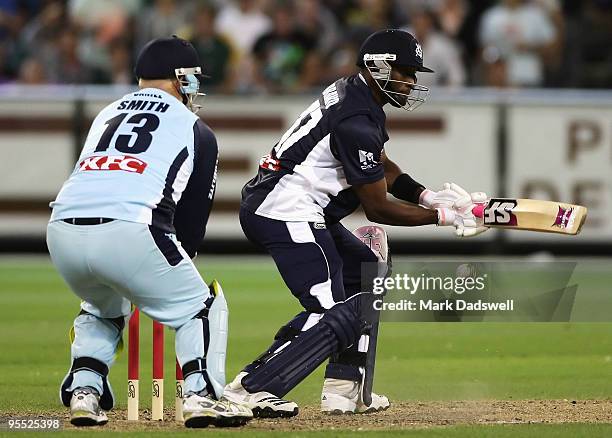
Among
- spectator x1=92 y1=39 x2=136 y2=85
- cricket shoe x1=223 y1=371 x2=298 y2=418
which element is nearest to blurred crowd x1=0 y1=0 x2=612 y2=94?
spectator x1=92 y1=39 x2=136 y2=85

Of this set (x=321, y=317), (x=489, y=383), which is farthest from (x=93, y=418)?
(x=489, y=383)

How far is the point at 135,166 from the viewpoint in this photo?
6.86m

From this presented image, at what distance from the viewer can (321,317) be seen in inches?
294

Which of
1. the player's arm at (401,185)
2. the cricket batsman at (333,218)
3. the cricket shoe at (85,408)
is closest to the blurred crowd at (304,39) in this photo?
the player's arm at (401,185)

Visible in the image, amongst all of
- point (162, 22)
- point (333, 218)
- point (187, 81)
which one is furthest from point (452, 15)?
point (187, 81)

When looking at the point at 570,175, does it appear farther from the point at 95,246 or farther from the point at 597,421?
the point at 95,246

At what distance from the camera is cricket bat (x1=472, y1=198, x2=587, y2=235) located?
7617mm

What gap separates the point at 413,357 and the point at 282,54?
30.0 feet

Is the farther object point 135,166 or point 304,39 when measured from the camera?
point 304,39

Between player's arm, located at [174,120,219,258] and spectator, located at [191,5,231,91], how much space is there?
442 inches

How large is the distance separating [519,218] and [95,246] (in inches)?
99.8

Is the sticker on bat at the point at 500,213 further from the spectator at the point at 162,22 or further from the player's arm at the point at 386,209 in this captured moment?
the spectator at the point at 162,22

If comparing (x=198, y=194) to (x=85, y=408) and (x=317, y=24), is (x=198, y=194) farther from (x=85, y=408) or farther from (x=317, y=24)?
(x=317, y=24)

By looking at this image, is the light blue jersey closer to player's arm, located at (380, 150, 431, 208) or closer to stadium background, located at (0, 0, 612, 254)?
player's arm, located at (380, 150, 431, 208)
